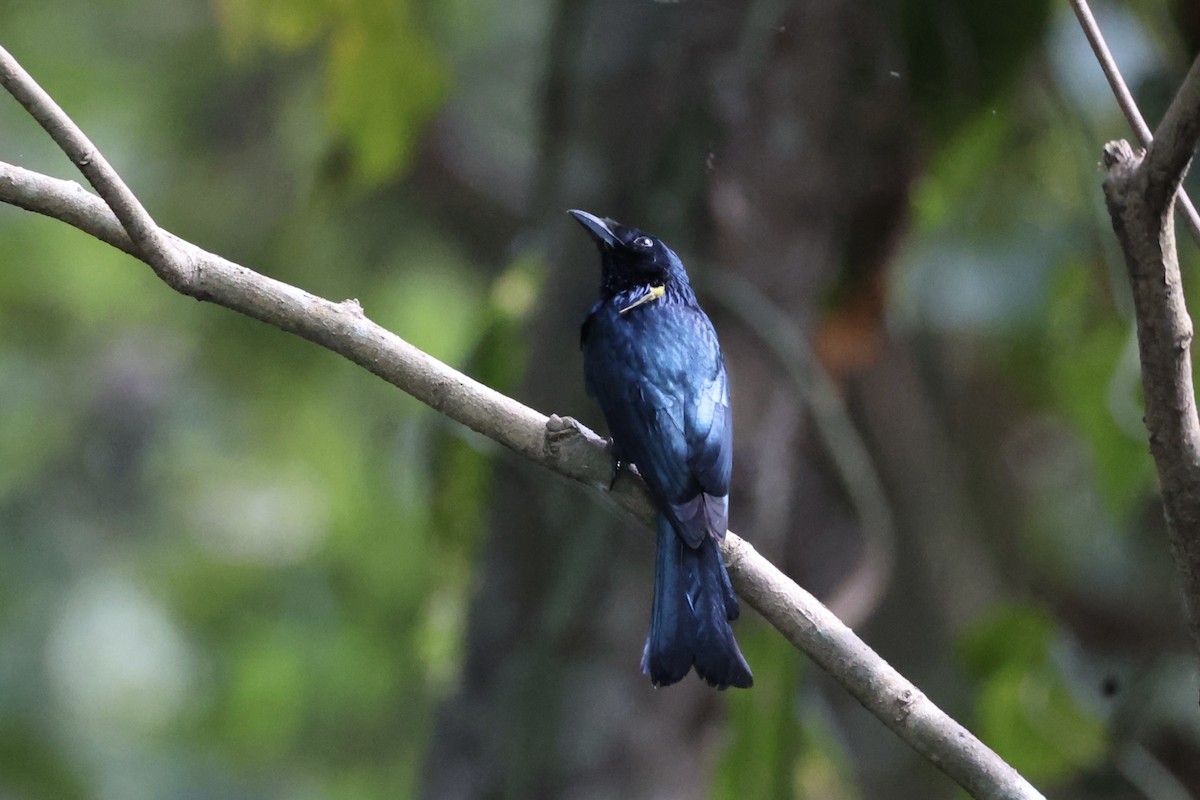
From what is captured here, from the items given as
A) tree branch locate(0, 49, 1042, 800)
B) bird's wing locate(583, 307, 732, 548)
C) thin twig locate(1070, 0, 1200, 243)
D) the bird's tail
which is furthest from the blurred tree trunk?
thin twig locate(1070, 0, 1200, 243)

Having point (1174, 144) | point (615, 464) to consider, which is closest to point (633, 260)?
point (615, 464)

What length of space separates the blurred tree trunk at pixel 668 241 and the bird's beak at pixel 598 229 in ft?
1.39

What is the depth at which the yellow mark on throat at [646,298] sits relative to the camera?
2990 mm

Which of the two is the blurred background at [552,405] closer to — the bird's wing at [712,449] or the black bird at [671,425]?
the black bird at [671,425]

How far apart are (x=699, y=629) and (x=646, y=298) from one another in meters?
0.95

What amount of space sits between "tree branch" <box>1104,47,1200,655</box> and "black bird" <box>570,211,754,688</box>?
0.76m

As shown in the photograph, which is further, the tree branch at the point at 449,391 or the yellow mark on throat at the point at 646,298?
the yellow mark on throat at the point at 646,298

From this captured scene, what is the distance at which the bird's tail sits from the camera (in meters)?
2.34

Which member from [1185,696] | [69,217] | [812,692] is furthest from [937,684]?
[69,217]

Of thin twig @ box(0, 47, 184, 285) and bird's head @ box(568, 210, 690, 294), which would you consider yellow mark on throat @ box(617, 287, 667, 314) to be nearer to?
bird's head @ box(568, 210, 690, 294)

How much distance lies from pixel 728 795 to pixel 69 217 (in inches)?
74.1

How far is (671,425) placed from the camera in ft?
8.66

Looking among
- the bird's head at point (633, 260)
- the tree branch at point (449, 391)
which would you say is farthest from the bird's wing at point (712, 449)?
the bird's head at point (633, 260)

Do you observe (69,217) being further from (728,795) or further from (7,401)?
(7,401)
